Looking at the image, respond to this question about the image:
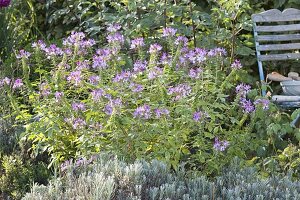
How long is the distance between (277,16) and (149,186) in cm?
299

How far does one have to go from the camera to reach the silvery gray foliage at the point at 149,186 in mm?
2965

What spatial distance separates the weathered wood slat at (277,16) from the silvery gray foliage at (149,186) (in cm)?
254

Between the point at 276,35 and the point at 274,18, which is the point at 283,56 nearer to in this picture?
the point at 276,35

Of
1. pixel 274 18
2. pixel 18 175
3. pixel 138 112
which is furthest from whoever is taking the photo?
pixel 274 18

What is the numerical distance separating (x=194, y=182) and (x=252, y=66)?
318cm

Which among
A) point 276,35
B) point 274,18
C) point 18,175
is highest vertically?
point 274,18

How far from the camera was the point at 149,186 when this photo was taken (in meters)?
3.10

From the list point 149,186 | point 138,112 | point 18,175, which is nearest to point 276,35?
point 138,112

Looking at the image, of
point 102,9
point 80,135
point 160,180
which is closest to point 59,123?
point 80,135

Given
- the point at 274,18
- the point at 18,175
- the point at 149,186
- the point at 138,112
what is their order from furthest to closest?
the point at 274,18
the point at 18,175
the point at 138,112
the point at 149,186

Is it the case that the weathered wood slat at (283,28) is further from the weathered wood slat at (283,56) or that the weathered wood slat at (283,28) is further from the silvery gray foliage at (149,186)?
the silvery gray foliage at (149,186)

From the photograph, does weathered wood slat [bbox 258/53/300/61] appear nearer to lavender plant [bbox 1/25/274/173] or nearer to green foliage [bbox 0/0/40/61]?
lavender plant [bbox 1/25/274/173]

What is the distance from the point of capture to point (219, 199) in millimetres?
3012

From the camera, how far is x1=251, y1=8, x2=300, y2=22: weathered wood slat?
562cm
